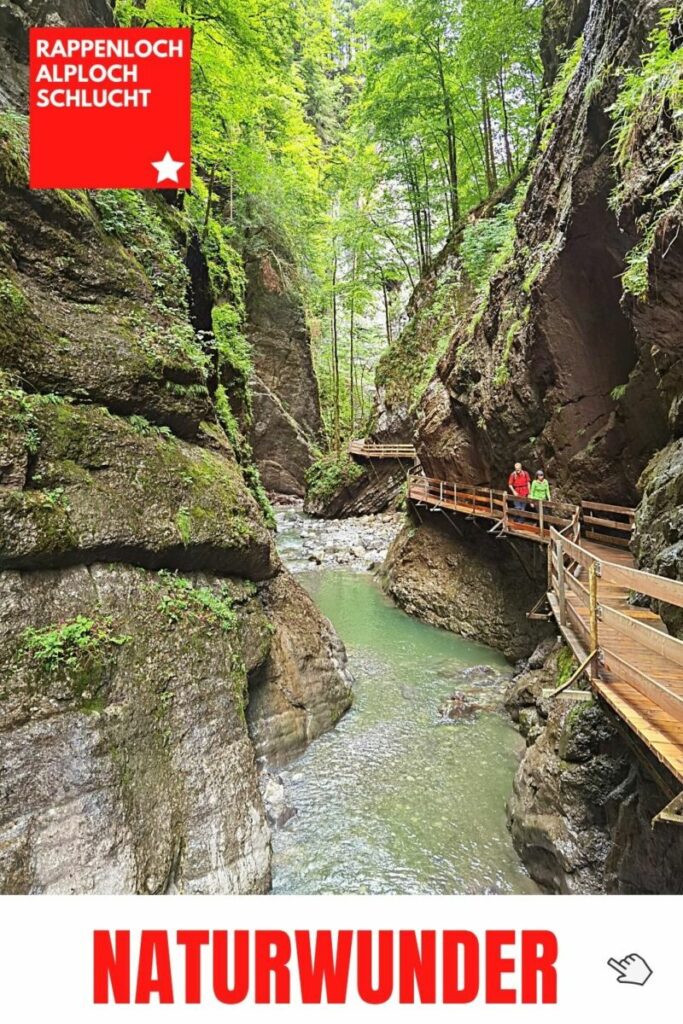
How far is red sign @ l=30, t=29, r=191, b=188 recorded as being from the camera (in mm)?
4887

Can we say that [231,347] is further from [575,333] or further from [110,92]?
[575,333]

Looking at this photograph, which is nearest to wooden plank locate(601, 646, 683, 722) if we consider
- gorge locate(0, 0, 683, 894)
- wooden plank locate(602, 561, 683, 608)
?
gorge locate(0, 0, 683, 894)

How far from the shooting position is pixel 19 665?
4414mm

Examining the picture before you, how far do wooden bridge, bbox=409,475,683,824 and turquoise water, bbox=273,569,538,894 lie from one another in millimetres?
2483

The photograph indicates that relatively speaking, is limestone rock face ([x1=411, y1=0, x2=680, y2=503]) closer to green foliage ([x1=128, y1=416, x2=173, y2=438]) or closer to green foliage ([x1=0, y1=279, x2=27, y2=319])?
green foliage ([x1=128, y1=416, x2=173, y2=438])

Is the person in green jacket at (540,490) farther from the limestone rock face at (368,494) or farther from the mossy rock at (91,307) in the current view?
the limestone rock face at (368,494)

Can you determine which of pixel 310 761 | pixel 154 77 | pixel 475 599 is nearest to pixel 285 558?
pixel 475 599

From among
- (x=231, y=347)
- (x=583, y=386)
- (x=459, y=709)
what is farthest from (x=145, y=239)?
(x=459, y=709)

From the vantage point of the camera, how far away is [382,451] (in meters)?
25.5

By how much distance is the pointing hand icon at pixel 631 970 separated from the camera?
293 centimetres

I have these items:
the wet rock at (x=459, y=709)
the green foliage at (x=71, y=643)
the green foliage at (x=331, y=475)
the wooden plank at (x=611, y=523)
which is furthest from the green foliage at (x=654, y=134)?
the green foliage at (x=331, y=475)

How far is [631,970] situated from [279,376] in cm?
3110

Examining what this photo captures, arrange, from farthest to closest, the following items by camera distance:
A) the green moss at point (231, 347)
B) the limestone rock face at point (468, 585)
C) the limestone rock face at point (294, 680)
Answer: the limestone rock face at point (468, 585) < the green moss at point (231, 347) < the limestone rock face at point (294, 680)

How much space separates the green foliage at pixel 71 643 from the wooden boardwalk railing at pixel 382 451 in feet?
67.5
